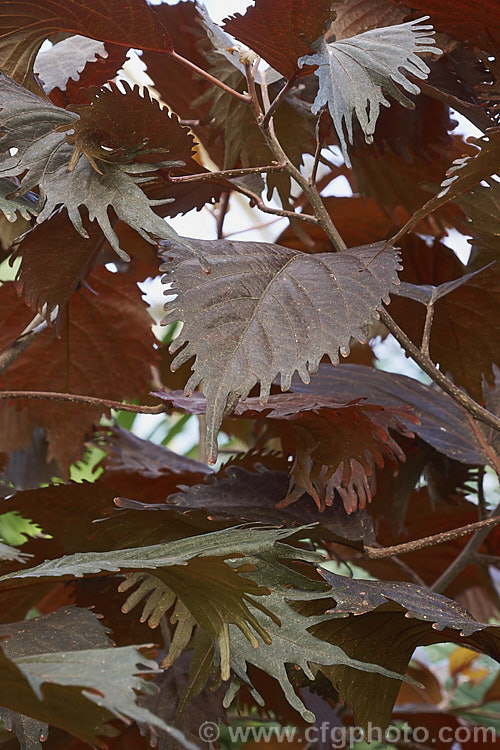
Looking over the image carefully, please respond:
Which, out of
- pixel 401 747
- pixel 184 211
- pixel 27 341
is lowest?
pixel 401 747

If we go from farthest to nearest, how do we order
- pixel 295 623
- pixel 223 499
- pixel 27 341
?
pixel 27 341 < pixel 223 499 < pixel 295 623

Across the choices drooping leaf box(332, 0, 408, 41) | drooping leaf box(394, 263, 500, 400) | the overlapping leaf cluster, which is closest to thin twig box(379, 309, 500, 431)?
the overlapping leaf cluster

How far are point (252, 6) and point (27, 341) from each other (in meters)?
0.30

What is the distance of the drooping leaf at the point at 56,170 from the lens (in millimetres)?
333

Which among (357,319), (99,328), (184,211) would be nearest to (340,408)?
(357,319)

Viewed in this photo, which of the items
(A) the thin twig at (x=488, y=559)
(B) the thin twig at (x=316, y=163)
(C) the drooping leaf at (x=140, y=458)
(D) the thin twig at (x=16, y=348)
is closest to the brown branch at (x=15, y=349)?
(D) the thin twig at (x=16, y=348)

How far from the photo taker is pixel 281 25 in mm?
362

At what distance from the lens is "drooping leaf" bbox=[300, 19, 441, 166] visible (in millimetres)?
325

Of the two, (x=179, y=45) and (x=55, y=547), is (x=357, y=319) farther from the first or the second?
(x=179, y=45)

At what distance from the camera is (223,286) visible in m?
0.35

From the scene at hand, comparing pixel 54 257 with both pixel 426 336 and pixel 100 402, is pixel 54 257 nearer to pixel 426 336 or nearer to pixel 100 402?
pixel 100 402

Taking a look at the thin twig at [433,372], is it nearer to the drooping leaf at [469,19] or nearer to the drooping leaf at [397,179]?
the drooping leaf at [469,19]

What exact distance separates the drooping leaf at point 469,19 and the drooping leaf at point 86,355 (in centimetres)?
32

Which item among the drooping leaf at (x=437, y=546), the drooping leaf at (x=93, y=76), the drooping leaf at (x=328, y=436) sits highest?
the drooping leaf at (x=93, y=76)
